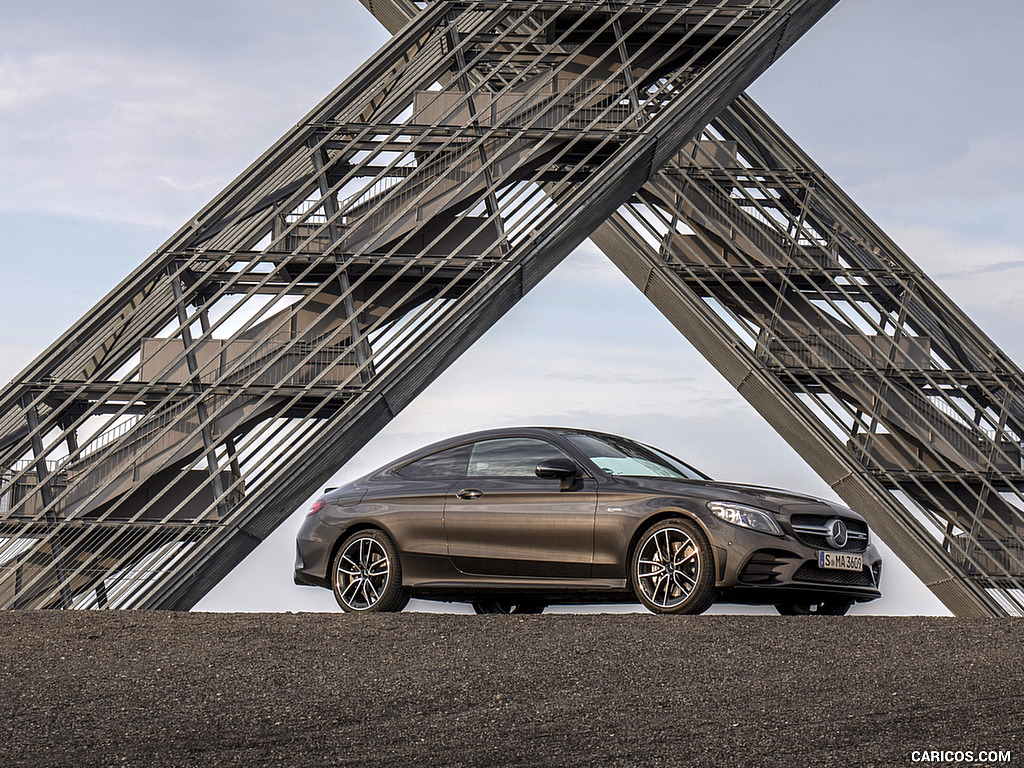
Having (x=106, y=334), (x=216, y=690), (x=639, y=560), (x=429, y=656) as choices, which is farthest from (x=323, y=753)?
(x=106, y=334)

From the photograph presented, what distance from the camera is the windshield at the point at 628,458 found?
9383 millimetres

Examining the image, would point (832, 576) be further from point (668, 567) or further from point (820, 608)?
point (668, 567)

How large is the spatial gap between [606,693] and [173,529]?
8387mm

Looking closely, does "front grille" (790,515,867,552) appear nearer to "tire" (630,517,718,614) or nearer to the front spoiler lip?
the front spoiler lip

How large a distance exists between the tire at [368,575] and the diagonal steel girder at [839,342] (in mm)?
10712

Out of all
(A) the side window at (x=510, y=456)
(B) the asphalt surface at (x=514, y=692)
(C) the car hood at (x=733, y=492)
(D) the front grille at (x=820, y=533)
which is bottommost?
(B) the asphalt surface at (x=514, y=692)

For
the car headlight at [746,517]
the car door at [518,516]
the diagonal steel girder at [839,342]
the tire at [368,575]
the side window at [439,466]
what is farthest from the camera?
the diagonal steel girder at [839,342]

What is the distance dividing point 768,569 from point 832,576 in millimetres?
707

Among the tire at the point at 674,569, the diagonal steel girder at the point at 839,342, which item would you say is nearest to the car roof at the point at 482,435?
the tire at the point at 674,569

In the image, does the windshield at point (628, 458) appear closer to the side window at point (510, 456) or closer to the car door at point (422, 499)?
the side window at point (510, 456)

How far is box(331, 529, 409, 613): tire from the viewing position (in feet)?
31.5

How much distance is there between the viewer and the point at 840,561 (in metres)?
8.77

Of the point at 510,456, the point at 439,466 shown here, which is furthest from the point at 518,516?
the point at 439,466

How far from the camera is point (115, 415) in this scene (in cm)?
1319
